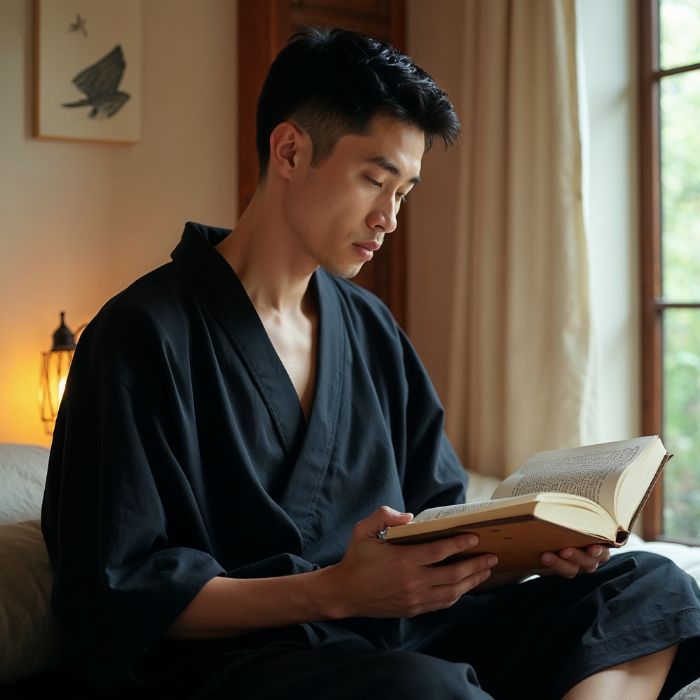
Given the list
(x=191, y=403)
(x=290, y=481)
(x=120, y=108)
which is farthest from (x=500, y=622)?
(x=120, y=108)

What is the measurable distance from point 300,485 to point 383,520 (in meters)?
0.30

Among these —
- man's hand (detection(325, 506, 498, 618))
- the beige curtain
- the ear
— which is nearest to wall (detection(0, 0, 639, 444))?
the beige curtain

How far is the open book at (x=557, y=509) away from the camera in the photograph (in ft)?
3.80

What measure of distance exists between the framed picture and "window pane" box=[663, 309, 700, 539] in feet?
5.46

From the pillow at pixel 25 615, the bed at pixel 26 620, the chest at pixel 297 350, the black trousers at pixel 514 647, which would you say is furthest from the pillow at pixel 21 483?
the black trousers at pixel 514 647

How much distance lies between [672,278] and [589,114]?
535 mm

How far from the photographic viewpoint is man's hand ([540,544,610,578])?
136 centimetres

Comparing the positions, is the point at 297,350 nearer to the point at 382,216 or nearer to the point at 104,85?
the point at 382,216

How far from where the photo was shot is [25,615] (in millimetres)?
1521

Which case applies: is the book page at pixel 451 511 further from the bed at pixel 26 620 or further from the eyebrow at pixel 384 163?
the eyebrow at pixel 384 163

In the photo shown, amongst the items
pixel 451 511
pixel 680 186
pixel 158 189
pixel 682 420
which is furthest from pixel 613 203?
pixel 451 511

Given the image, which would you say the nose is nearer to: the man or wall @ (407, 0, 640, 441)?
the man

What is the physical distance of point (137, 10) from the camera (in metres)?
3.04

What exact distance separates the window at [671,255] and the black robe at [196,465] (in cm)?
154
